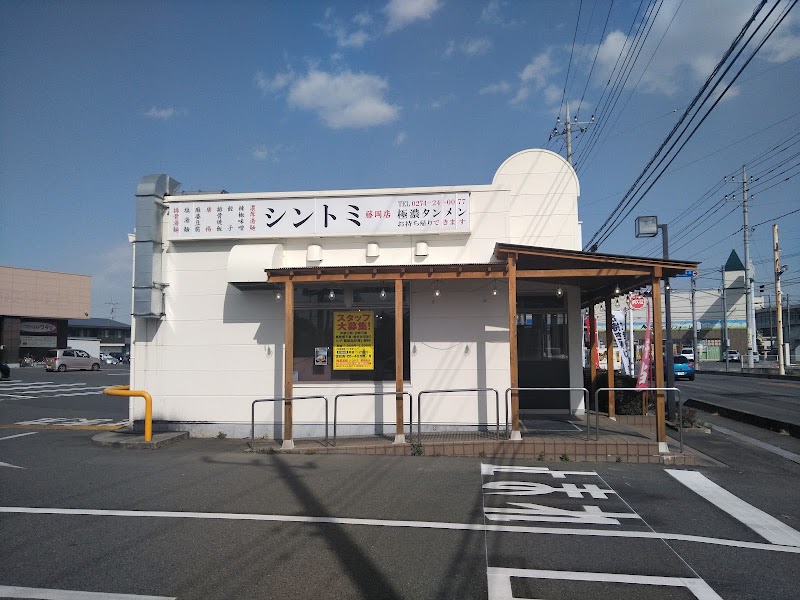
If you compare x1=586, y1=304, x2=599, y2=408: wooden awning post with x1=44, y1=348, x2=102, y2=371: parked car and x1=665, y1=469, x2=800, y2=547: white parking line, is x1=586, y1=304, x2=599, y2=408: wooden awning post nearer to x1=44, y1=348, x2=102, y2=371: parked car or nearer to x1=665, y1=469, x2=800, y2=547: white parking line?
x1=665, y1=469, x2=800, y2=547: white parking line

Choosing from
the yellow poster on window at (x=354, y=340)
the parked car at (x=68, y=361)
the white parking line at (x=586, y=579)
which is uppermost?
the yellow poster on window at (x=354, y=340)

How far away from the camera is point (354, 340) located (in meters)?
12.0

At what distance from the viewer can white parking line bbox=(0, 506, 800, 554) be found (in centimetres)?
584

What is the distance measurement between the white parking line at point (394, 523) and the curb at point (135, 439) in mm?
4141

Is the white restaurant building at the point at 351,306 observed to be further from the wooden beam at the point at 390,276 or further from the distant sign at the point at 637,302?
the distant sign at the point at 637,302

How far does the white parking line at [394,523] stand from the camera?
584 centimetres

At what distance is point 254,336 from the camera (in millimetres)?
12242

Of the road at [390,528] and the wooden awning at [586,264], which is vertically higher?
the wooden awning at [586,264]

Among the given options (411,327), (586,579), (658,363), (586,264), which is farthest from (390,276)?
(586,579)

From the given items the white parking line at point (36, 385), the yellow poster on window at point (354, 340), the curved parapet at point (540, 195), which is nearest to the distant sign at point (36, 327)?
the white parking line at point (36, 385)

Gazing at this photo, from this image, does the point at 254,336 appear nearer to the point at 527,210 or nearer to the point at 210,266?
the point at 210,266

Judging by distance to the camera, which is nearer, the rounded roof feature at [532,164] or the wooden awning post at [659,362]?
the wooden awning post at [659,362]

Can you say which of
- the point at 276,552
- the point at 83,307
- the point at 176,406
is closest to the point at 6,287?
the point at 83,307

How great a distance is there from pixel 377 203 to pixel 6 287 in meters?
47.5
